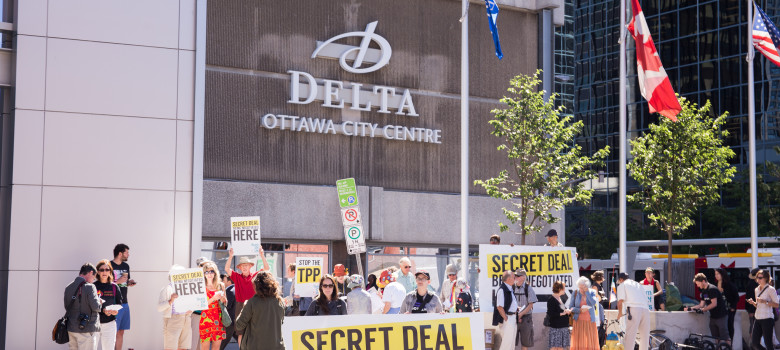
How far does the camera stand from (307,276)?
66.0ft

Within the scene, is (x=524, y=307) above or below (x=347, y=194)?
below

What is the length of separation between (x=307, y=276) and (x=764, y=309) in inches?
355

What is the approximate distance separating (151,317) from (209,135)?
5.93 metres

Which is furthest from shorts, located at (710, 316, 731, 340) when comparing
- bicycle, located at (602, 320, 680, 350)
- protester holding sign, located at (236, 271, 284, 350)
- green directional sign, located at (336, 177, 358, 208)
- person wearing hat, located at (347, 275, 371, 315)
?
protester holding sign, located at (236, 271, 284, 350)

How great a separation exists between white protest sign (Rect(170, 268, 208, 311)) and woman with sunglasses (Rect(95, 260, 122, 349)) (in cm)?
111

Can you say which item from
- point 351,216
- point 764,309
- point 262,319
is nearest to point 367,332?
point 262,319

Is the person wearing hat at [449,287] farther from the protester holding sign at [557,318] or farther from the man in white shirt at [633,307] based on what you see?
the man in white shirt at [633,307]

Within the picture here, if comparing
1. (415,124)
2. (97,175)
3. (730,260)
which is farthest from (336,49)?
(730,260)

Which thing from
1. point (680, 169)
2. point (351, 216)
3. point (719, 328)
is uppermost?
point (680, 169)

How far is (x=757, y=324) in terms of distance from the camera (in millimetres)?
20656

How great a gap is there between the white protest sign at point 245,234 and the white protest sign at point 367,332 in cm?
1176

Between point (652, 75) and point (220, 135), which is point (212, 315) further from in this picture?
point (652, 75)

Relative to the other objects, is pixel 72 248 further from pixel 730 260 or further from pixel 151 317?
pixel 730 260

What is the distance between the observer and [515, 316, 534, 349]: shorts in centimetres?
1830
